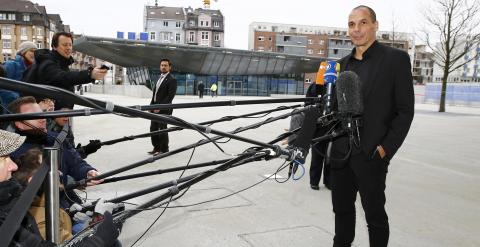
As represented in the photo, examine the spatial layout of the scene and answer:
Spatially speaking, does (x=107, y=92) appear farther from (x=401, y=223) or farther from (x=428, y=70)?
(x=428, y=70)

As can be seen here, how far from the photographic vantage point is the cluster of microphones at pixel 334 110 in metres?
2.78

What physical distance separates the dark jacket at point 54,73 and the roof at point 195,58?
39183mm

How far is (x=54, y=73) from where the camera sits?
12.9 feet

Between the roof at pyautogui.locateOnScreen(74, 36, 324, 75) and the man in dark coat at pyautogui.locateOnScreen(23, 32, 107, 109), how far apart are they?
3907 cm

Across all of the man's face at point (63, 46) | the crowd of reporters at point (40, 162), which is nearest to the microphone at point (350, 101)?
the crowd of reporters at point (40, 162)

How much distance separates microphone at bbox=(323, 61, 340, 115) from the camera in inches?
122

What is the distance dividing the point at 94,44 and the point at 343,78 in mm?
42993

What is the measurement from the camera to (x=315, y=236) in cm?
409

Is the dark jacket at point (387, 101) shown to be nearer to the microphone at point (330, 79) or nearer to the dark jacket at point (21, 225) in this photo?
the microphone at point (330, 79)

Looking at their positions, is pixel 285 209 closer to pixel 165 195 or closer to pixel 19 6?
pixel 165 195

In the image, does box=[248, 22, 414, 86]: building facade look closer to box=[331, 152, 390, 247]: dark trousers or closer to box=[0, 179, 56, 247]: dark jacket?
box=[331, 152, 390, 247]: dark trousers

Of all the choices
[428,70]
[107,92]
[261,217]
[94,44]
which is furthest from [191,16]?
[261,217]

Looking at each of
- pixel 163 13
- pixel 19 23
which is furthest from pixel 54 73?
pixel 19 23

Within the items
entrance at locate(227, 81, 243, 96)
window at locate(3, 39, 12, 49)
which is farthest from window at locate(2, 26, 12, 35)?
entrance at locate(227, 81, 243, 96)
